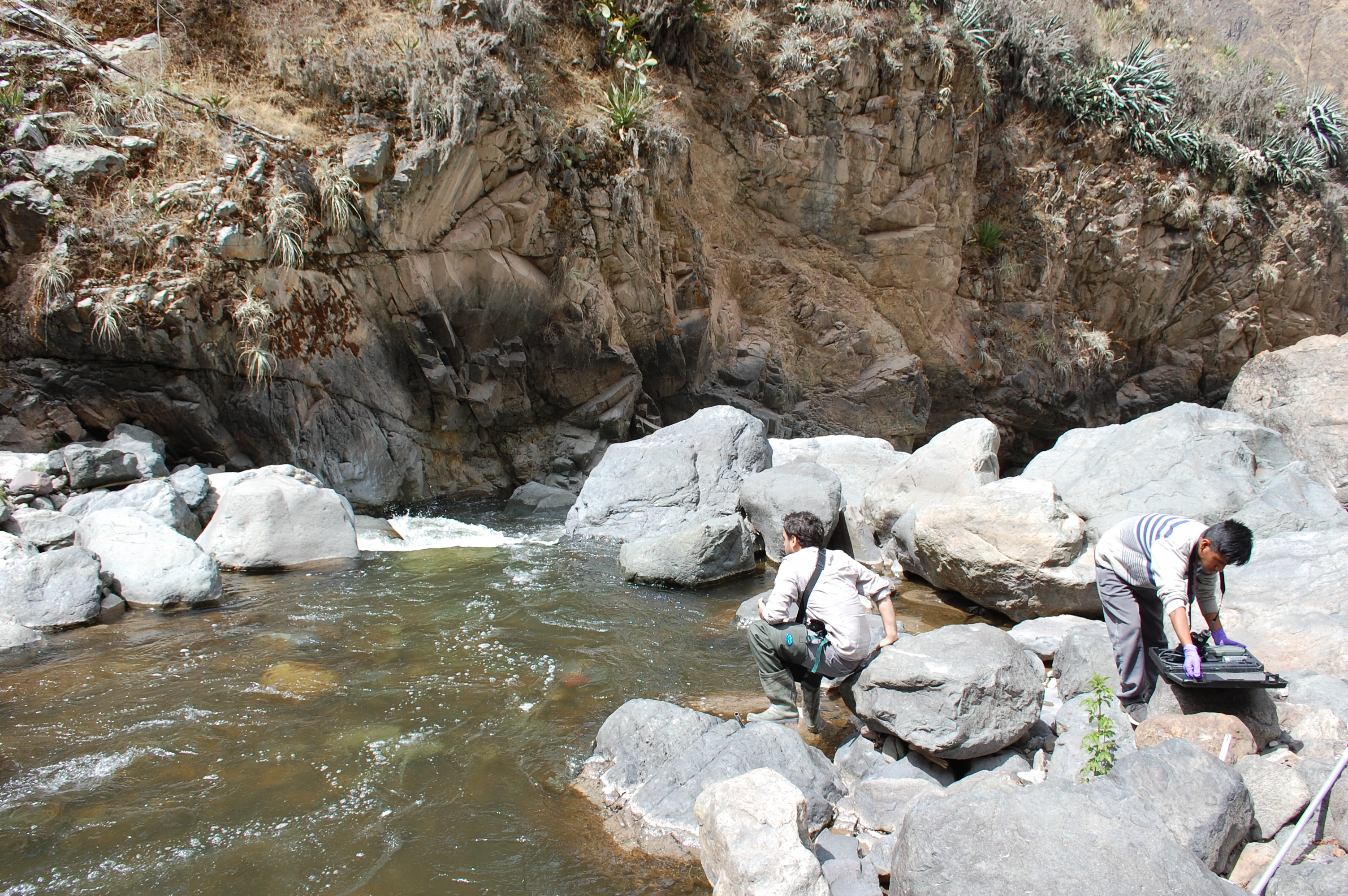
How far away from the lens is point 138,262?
27.6 feet

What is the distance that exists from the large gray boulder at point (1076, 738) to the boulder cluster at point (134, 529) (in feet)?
20.4

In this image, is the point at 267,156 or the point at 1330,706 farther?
the point at 267,156

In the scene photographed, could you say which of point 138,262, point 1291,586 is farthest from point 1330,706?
point 138,262

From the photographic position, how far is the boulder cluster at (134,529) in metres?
5.52

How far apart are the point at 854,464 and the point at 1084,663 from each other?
5.24 m

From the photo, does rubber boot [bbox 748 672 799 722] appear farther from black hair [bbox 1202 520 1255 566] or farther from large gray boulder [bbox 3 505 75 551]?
large gray boulder [bbox 3 505 75 551]

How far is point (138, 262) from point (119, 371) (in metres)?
1.26

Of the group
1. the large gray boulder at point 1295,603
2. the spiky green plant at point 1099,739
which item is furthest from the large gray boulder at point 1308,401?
the spiky green plant at point 1099,739

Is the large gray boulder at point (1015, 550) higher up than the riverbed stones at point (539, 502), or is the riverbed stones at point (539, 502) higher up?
the large gray boulder at point (1015, 550)

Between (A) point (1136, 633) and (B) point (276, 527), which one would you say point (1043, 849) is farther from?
(B) point (276, 527)

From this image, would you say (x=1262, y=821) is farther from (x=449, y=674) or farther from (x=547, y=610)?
(x=547, y=610)

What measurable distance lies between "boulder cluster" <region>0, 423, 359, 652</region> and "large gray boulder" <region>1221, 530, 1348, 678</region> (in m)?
7.52

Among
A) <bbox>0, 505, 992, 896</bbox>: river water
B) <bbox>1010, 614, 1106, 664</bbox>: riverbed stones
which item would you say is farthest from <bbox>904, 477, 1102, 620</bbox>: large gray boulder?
<bbox>0, 505, 992, 896</bbox>: river water

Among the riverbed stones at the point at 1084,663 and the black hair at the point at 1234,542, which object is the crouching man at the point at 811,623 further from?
the black hair at the point at 1234,542
